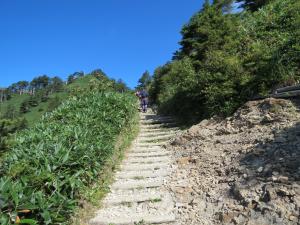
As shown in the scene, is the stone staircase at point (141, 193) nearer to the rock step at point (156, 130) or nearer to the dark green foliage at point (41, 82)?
the rock step at point (156, 130)

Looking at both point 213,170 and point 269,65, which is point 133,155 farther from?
point 269,65

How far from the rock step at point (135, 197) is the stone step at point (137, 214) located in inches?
3.3

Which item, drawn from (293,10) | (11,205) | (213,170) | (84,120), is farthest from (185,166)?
(293,10)

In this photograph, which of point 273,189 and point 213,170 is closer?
point 273,189

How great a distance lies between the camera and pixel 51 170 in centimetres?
463

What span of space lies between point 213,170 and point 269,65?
439cm

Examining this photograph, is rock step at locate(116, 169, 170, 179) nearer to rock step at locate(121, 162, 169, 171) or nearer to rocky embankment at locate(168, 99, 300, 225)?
rock step at locate(121, 162, 169, 171)

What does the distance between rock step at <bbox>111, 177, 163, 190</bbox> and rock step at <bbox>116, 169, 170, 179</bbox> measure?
0.15 meters

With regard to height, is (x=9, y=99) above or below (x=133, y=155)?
above

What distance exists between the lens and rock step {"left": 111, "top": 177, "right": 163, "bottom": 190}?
685 centimetres

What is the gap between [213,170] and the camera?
6.79 metres

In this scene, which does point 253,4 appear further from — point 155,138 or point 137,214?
point 137,214

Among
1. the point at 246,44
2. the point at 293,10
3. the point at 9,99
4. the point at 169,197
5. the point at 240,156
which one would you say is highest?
the point at 9,99

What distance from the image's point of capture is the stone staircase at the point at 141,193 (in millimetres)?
5512
